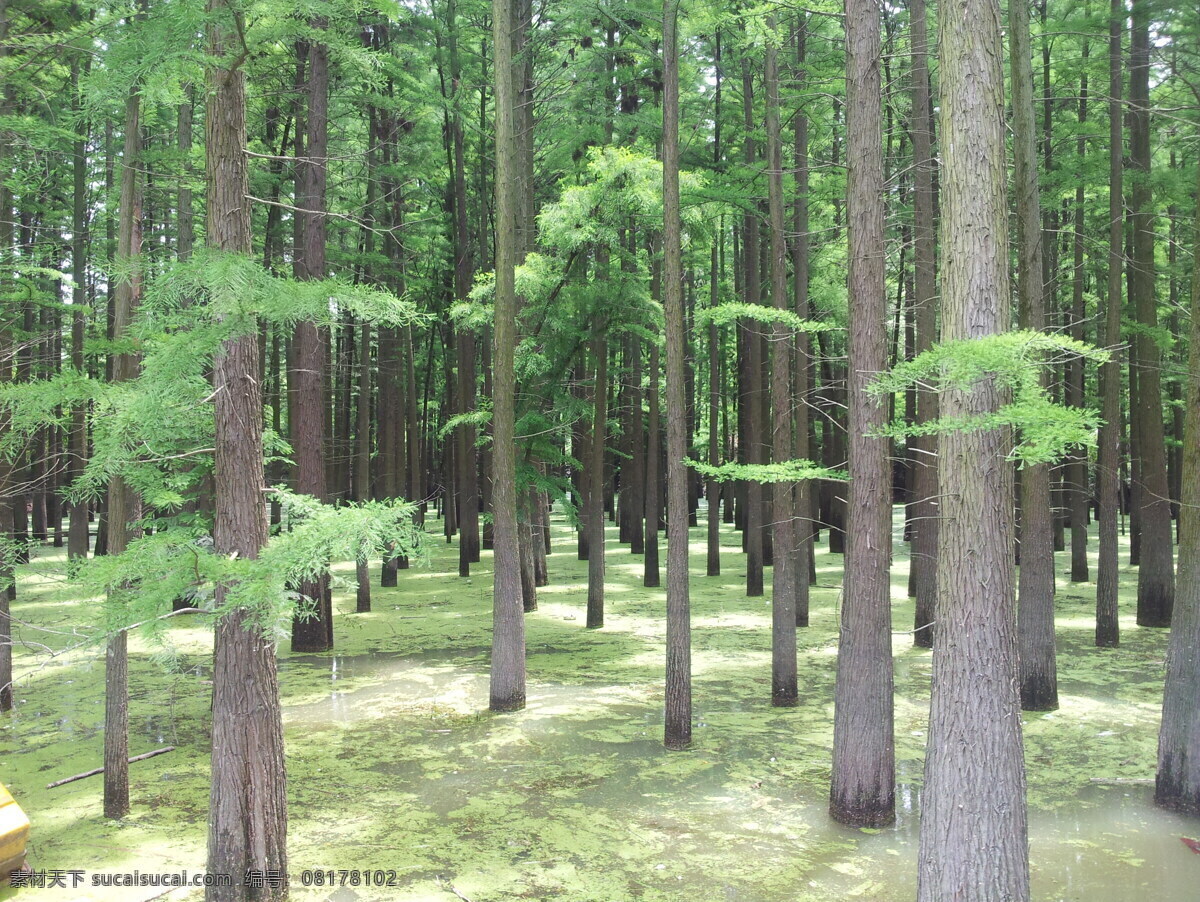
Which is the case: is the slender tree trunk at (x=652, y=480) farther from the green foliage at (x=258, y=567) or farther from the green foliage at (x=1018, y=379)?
the green foliage at (x=1018, y=379)

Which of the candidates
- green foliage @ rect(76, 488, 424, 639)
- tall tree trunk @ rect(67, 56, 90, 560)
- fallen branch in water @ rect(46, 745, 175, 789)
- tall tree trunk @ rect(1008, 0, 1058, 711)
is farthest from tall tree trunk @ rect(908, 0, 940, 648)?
tall tree trunk @ rect(67, 56, 90, 560)

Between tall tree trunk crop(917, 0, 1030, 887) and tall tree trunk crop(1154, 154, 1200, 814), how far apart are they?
385cm

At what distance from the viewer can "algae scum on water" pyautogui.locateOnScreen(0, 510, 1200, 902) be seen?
6.61 m

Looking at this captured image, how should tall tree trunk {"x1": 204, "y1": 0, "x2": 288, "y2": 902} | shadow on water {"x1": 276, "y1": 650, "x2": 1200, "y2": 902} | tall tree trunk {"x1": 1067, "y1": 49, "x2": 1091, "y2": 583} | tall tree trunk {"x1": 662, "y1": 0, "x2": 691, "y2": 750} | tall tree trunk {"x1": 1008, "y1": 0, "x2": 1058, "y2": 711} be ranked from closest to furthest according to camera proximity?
tall tree trunk {"x1": 204, "y1": 0, "x2": 288, "y2": 902}, shadow on water {"x1": 276, "y1": 650, "x2": 1200, "y2": 902}, tall tree trunk {"x1": 662, "y1": 0, "x2": 691, "y2": 750}, tall tree trunk {"x1": 1008, "y1": 0, "x2": 1058, "y2": 711}, tall tree trunk {"x1": 1067, "y1": 49, "x2": 1091, "y2": 583}

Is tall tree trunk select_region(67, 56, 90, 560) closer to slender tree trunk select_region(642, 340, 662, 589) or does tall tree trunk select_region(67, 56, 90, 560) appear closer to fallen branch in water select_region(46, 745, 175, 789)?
fallen branch in water select_region(46, 745, 175, 789)

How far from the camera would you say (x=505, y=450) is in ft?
37.5

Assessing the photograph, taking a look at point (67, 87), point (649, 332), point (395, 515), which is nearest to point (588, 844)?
point (395, 515)

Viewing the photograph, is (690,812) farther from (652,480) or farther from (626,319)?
(652,480)

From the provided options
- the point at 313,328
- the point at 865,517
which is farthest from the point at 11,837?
the point at 313,328

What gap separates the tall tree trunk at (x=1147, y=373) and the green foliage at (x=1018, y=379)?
10.5m

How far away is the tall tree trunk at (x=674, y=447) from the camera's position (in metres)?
9.65

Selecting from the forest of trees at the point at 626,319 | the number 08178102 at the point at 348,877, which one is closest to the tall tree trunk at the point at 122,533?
the forest of trees at the point at 626,319

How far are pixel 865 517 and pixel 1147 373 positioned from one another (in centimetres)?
1027

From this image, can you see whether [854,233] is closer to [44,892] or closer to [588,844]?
[588,844]
